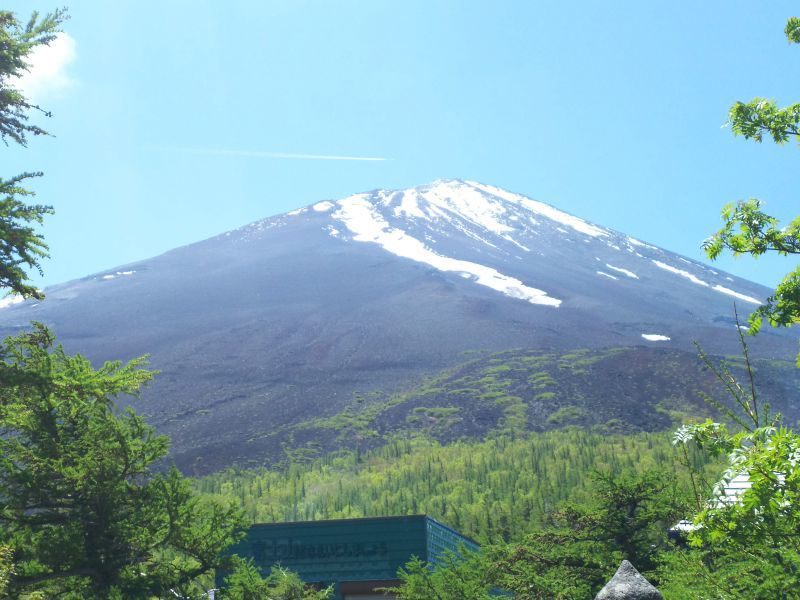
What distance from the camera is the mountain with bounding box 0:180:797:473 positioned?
8769cm

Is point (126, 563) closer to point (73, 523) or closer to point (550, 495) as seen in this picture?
point (73, 523)

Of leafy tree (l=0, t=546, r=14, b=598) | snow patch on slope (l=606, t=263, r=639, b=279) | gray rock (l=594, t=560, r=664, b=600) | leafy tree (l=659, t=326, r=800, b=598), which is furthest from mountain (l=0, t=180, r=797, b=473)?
leafy tree (l=659, t=326, r=800, b=598)

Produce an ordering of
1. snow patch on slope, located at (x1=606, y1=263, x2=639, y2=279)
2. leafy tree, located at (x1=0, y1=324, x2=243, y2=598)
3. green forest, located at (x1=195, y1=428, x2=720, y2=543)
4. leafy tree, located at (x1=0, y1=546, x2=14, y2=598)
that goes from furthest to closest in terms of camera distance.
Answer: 1. snow patch on slope, located at (x1=606, y1=263, x2=639, y2=279)
2. green forest, located at (x1=195, y1=428, x2=720, y2=543)
3. leafy tree, located at (x1=0, y1=324, x2=243, y2=598)
4. leafy tree, located at (x1=0, y1=546, x2=14, y2=598)

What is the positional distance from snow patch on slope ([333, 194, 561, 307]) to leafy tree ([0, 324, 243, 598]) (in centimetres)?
11586

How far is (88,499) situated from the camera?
33.9 feet

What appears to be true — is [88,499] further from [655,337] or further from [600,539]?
[655,337]

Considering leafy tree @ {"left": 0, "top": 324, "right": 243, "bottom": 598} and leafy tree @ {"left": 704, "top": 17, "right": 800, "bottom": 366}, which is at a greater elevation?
leafy tree @ {"left": 704, "top": 17, "right": 800, "bottom": 366}

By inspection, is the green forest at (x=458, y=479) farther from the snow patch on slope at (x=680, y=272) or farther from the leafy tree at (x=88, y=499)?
the snow patch on slope at (x=680, y=272)

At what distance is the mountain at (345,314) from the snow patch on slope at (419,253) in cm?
57

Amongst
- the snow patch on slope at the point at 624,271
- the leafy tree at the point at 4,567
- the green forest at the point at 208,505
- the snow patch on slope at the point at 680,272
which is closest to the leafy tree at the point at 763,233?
the green forest at the point at 208,505

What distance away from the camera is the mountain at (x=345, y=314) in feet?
288

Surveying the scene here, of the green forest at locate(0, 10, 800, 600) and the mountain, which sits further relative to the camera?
the mountain

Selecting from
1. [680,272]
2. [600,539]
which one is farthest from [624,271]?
[600,539]

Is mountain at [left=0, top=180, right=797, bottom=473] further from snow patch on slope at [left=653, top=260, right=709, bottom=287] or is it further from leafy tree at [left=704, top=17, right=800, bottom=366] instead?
leafy tree at [left=704, top=17, right=800, bottom=366]
